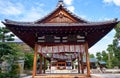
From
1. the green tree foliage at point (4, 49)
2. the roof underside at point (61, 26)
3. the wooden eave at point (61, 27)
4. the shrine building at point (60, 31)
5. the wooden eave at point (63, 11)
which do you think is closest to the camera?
the wooden eave at point (61, 27)

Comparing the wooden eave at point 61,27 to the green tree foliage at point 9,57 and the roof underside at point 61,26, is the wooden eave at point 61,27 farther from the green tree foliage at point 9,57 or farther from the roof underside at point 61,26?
the green tree foliage at point 9,57

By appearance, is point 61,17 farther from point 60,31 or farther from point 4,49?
point 4,49

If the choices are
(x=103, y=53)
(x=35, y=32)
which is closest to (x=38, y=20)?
(x=35, y=32)

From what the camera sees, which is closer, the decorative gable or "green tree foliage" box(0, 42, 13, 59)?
the decorative gable

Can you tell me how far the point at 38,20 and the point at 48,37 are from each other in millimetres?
1196

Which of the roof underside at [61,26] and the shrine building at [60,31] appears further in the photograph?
the shrine building at [60,31]

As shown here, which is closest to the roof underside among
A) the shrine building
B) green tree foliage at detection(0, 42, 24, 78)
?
the shrine building

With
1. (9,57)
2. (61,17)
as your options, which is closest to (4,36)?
(9,57)

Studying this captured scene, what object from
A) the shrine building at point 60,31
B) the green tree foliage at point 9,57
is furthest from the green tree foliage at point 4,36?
the shrine building at point 60,31

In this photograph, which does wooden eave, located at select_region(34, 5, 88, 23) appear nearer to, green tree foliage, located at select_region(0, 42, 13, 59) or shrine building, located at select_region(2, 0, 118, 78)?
shrine building, located at select_region(2, 0, 118, 78)

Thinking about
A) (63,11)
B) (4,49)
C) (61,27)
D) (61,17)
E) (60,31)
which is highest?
(63,11)

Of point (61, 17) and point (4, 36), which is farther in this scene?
point (4, 36)

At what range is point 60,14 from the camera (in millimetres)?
12055

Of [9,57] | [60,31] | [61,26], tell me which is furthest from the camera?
[9,57]
